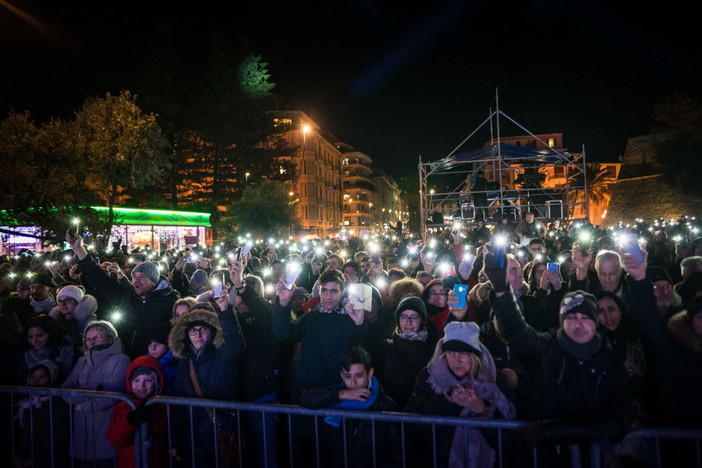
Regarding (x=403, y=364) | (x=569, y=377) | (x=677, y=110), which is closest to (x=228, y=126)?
(x=403, y=364)

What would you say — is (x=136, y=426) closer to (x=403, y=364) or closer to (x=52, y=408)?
(x=52, y=408)

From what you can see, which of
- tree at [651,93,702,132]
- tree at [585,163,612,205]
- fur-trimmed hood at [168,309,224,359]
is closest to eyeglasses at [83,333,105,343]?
fur-trimmed hood at [168,309,224,359]

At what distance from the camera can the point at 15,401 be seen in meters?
4.32

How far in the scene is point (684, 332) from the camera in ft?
10.00

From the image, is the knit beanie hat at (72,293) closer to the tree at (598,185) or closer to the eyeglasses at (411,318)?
the eyeglasses at (411,318)

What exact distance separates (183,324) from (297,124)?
196 feet

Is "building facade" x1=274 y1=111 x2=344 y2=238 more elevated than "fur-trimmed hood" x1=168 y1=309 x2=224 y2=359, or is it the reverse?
"building facade" x1=274 y1=111 x2=344 y2=238

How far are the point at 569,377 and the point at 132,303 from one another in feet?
15.4

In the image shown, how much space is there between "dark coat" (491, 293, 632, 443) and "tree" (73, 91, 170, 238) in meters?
21.4

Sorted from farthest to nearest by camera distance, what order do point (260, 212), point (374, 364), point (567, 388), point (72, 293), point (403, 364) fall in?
1. point (260, 212)
2. point (72, 293)
3. point (374, 364)
4. point (403, 364)
5. point (567, 388)

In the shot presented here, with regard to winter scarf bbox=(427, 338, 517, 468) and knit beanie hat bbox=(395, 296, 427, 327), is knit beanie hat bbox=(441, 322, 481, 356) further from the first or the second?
knit beanie hat bbox=(395, 296, 427, 327)

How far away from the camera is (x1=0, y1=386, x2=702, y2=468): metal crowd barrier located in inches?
100

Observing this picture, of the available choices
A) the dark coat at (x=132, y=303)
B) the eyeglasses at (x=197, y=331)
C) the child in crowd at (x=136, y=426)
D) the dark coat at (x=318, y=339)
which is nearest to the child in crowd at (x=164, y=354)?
the child in crowd at (x=136, y=426)

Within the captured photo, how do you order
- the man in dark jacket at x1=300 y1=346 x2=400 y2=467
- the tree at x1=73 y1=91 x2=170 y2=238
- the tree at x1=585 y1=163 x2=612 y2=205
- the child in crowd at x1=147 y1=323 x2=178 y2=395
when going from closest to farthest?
the man in dark jacket at x1=300 y1=346 x2=400 y2=467 → the child in crowd at x1=147 y1=323 x2=178 y2=395 → the tree at x1=73 y1=91 x2=170 y2=238 → the tree at x1=585 y1=163 x2=612 y2=205
